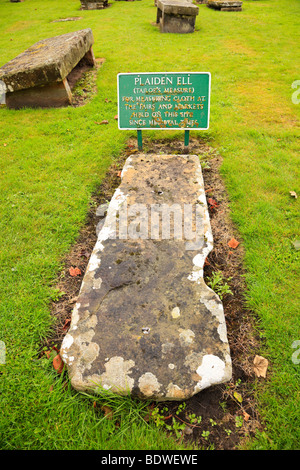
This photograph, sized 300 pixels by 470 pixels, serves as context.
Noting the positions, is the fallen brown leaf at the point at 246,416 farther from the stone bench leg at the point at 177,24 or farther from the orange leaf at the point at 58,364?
the stone bench leg at the point at 177,24

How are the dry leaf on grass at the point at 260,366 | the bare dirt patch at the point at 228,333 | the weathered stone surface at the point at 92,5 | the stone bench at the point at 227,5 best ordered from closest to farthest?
the bare dirt patch at the point at 228,333 → the dry leaf on grass at the point at 260,366 → the stone bench at the point at 227,5 → the weathered stone surface at the point at 92,5

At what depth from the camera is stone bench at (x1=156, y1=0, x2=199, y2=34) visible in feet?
30.5

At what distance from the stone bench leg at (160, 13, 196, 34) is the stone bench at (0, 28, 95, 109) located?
183 inches

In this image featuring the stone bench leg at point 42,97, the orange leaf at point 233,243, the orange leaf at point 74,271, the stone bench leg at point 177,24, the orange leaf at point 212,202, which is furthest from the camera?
the stone bench leg at point 177,24

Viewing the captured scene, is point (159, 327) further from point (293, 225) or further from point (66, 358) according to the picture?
point (293, 225)

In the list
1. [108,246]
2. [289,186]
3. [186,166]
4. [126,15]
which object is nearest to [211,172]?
[186,166]

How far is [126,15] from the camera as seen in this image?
1228cm

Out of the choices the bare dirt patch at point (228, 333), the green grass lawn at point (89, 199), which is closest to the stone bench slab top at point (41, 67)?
the green grass lawn at point (89, 199)

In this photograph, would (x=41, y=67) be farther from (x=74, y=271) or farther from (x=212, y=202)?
(x=74, y=271)

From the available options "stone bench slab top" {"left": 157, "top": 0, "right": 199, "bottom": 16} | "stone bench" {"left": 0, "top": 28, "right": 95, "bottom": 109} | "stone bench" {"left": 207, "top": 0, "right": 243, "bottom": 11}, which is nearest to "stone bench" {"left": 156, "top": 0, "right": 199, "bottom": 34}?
"stone bench slab top" {"left": 157, "top": 0, "right": 199, "bottom": 16}

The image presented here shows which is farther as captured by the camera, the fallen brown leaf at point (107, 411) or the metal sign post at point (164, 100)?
the metal sign post at point (164, 100)

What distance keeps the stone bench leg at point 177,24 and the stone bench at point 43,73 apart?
15.2ft

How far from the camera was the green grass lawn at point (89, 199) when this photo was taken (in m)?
1.95

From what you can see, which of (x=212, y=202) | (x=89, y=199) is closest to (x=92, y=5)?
(x=89, y=199)
